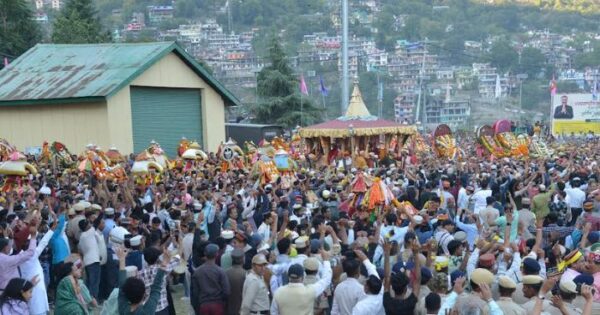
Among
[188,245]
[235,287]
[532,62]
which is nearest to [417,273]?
[235,287]

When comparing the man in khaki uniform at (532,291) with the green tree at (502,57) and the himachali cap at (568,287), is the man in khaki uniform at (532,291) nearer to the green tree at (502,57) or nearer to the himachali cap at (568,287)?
the himachali cap at (568,287)

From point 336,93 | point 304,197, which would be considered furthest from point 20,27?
point 336,93

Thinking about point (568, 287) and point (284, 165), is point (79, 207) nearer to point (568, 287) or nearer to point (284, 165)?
point (284, 165)

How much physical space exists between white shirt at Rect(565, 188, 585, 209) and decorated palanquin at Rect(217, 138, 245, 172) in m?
7.69

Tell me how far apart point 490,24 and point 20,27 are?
112m

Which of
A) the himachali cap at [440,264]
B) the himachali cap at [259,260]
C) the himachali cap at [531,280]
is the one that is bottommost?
the himachali cap at [259,260]

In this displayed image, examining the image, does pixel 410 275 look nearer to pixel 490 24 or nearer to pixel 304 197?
pixel 304 197

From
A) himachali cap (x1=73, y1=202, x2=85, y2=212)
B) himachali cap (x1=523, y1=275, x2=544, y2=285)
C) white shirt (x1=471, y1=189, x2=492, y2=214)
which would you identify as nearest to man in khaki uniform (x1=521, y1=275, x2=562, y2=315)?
himachali cap (x1=523, y1=275, x2=544, y2=285)

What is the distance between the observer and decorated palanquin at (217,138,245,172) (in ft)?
65.1

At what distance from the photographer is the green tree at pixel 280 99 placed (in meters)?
46.6

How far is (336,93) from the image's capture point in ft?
330

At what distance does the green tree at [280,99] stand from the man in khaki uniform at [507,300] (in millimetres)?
38966

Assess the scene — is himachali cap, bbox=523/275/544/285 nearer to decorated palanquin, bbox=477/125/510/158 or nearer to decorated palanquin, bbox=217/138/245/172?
decorated palanquin, bbox=217/138/245/172

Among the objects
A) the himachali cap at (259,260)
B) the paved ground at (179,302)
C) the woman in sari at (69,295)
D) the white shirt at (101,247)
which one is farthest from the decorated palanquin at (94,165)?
the himachali cap at (259,260)
